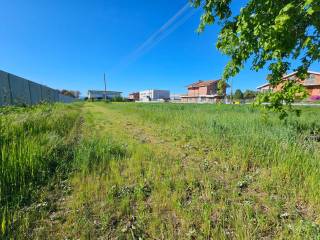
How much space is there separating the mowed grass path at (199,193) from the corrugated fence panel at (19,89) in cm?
1038

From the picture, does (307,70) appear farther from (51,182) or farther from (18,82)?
(18,82)

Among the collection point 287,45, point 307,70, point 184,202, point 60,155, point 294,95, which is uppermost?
point 287,45

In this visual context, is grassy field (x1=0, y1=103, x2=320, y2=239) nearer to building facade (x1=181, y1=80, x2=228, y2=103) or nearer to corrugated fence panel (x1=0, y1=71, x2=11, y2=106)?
corrugated fence panel (x1=0, y1=71, x2=11, y2=106)

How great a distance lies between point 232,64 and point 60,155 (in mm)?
4441

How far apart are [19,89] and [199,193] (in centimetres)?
1471

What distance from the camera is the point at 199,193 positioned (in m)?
2.65

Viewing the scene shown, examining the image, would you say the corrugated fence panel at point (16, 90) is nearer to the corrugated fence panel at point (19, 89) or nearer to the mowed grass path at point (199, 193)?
the corrugated fence panel at point (19, 89)

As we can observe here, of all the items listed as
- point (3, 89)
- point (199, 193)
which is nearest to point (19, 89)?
point (3, 89)

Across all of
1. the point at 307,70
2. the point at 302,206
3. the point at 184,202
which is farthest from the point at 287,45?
the point at 184,202

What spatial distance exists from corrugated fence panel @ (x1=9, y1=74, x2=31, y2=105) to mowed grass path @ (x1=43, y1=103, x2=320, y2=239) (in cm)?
1038

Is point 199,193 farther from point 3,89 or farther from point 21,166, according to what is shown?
point 3,89

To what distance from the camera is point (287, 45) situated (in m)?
2.98

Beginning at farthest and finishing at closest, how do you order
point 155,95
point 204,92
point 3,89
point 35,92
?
point 155,95 → point 204,92 → point 35,92 → point 3,89

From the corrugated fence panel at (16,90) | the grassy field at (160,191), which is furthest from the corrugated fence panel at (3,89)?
the grassy field at (160,191)
